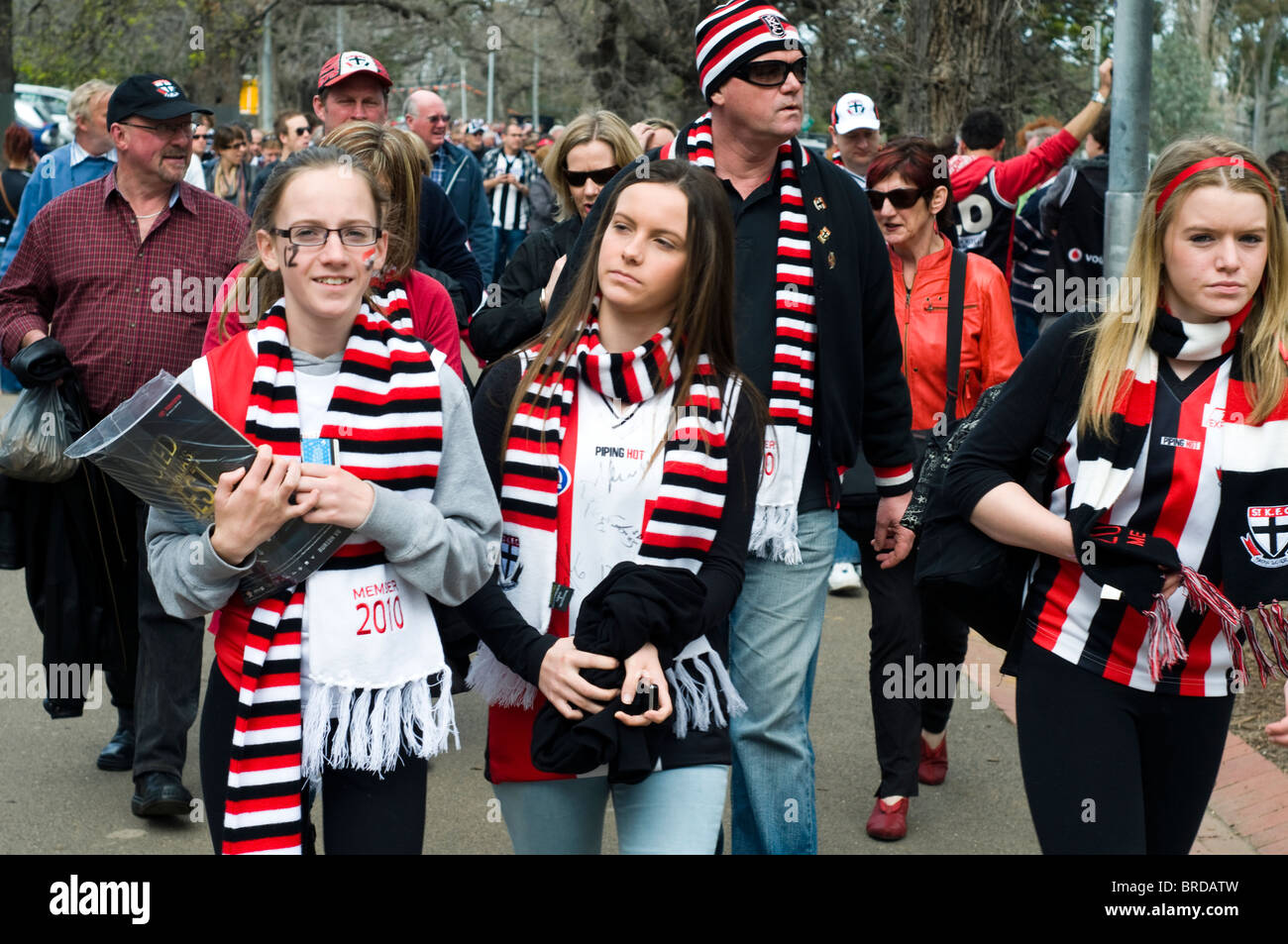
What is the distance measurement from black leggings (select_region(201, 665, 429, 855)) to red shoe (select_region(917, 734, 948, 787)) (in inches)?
114

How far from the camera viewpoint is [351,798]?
2.93 meters

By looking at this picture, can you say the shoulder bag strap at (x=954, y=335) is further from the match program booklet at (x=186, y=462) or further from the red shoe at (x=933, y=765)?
the match program booklet at (x=186, y=462)

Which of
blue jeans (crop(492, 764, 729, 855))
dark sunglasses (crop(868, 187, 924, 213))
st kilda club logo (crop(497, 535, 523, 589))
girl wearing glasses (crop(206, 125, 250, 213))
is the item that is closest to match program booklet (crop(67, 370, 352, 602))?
st kilda club logo (crop(497, 535, 523, 589))

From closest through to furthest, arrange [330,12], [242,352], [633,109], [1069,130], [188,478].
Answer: [188,478] < [242,352] < [1069,130] < [633,109] < [330,12]

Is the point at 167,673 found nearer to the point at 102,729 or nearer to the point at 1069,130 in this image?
the point at 102,729

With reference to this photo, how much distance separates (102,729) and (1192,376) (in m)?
4.43

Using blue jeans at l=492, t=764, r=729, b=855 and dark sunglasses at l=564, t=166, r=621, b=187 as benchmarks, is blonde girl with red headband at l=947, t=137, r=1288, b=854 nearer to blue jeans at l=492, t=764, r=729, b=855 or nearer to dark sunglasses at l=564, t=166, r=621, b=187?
blue jeans at l=492, t=764, r=729, b=855

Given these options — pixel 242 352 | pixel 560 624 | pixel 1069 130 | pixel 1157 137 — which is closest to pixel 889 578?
pixel 560 624

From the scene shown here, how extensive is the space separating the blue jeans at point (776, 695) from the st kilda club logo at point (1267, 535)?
1.21 m

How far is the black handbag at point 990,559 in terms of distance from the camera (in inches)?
121

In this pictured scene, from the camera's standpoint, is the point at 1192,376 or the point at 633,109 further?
the point at 633,109

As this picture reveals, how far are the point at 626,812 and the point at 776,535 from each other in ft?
3.28

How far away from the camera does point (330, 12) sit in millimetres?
46250

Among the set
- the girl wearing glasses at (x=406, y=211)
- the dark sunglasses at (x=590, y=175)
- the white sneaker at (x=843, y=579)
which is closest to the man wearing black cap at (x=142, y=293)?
the girl wearing glasses at (x=406, y=211)
